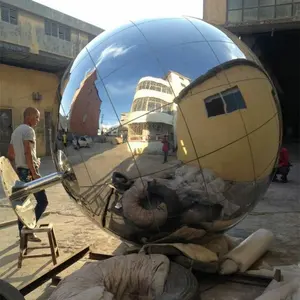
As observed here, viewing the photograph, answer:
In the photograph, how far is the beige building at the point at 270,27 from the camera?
15016mm

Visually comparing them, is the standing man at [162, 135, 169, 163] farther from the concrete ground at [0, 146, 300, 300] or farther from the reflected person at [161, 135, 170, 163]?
the concrete ground at [0, 146, 300, 300]

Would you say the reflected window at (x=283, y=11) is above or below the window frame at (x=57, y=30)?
below

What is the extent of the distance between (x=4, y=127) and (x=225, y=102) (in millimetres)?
14229

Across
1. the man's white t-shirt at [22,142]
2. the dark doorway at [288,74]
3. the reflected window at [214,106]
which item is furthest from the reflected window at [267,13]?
the reflected window at [214,106]

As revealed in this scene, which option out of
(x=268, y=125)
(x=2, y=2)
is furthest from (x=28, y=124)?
(x=2, y=2)

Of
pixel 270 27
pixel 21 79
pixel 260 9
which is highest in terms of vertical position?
pixel 260 9

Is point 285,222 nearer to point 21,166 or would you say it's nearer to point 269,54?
point 21,166

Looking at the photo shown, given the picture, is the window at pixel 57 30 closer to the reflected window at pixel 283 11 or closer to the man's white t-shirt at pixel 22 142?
the reflected window at pixel 283 11

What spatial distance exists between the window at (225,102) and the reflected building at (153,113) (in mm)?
206

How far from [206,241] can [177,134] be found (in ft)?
3.64

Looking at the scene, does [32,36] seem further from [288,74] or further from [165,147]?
[165,147]

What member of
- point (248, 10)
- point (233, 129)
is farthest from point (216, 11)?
point (233, 129)

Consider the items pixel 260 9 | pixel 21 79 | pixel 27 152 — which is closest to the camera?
pixel 27 152

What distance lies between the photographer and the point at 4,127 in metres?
15.8
